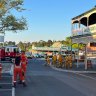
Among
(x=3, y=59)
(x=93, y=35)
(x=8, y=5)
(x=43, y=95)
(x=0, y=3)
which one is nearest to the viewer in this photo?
(x=43, y=95)

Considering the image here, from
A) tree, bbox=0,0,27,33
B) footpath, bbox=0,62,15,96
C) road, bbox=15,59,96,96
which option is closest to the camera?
road, bbox=15,59,96,96

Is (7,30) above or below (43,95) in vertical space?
above

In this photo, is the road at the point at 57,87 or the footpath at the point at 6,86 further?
the footpath at the point at 6,86

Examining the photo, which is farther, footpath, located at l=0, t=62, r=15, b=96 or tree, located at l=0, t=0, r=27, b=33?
tree, located at l=0, t=0, r=27, b=33

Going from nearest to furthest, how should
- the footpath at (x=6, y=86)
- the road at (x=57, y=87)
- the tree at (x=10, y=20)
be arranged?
1. the road at (x=57, y=87)
2. the footpath at (x=6, y=86)
3. the tree at (x=10, y=20)

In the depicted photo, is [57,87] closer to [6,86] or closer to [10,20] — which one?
[6,86]

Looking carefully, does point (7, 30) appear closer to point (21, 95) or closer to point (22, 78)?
point (22, 78)

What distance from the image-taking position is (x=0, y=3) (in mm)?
45344

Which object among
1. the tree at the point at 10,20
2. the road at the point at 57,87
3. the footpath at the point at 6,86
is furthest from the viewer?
the tree at the point at 10,20

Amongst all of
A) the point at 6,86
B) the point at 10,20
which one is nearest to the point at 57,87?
the point at 6,86

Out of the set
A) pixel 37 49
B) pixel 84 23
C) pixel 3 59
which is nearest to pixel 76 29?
pixel 84 23

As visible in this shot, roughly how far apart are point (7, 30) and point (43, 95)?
34.6 metres

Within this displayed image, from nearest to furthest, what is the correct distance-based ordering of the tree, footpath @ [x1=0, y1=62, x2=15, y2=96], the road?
the road
footpath @ [x1=0, y1=62, x2=15, y2=96]
the tree

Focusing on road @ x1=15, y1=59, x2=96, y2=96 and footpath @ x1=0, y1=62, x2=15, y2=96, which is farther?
footpath @ x1=0, y1=62, x2=15, y2=96
